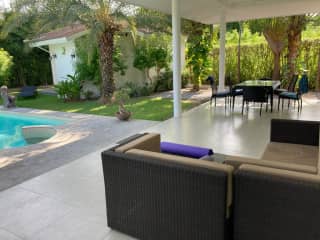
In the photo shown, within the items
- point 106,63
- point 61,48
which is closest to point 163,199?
point 106,63

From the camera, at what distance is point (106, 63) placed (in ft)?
31.9

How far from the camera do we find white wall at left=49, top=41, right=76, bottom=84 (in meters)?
12.6

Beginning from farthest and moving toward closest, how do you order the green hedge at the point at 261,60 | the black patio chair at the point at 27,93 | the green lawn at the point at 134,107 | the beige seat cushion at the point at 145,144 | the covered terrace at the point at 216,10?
the black patio chair at the point at 27,93, the green hedge at the point at 261,60, the green lawn at the point at 134,107, the covered terrace at the point at 216,10, the beige seat cushion at the point at 145,144

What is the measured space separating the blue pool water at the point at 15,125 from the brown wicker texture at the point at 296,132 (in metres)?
5.93

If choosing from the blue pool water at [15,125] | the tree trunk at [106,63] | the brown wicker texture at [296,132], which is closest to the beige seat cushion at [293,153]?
the brown wicker texture at [296,132]

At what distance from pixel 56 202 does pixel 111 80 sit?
738 cm

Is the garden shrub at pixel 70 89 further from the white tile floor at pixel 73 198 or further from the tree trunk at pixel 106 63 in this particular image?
the white tile floor at pixel 73 198

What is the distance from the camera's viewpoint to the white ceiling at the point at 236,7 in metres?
7.73

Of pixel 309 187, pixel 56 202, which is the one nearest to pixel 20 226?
pixel 56 202

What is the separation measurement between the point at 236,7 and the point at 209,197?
872 centimetres

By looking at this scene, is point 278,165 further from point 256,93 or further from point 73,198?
point 256,93

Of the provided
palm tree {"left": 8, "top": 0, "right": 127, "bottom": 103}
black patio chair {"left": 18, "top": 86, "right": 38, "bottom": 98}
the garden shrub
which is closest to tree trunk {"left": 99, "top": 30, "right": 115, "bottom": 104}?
palm tree {"left": 8, "top": 0, "right": 127, "bottom": 103}

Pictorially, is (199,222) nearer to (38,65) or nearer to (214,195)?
(214,195)

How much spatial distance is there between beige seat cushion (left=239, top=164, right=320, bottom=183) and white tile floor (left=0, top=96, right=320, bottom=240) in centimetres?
134
